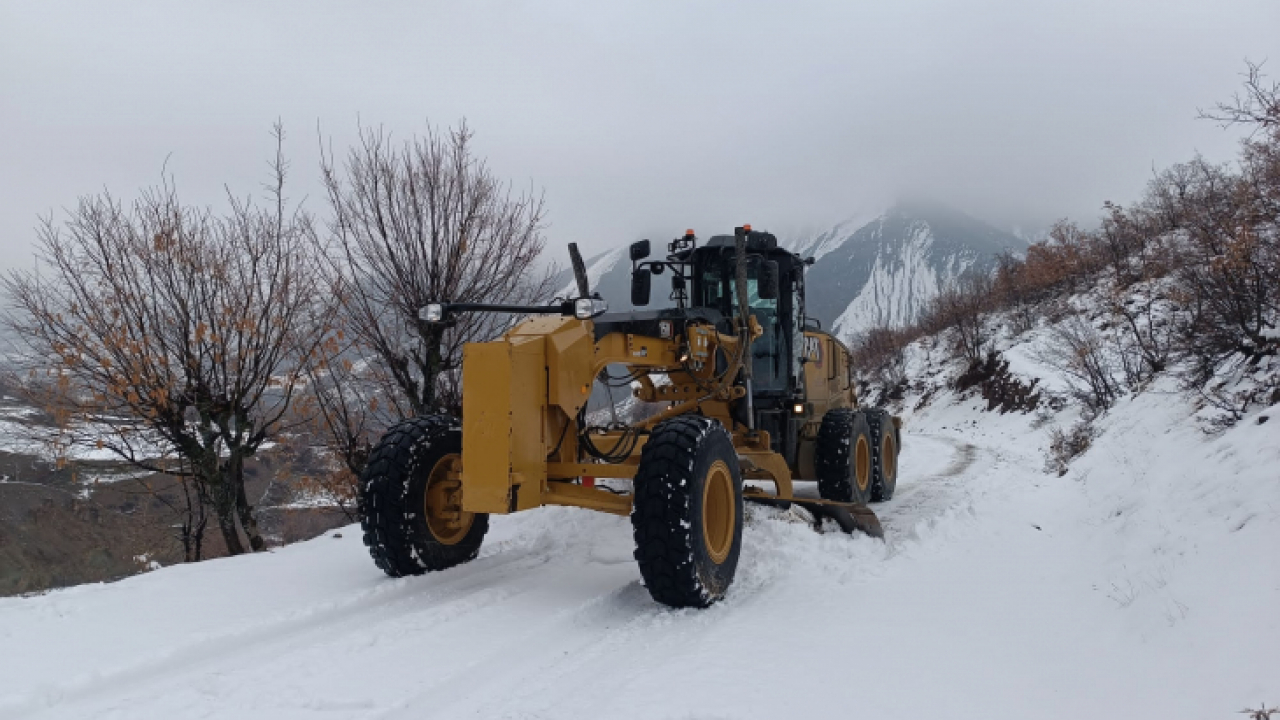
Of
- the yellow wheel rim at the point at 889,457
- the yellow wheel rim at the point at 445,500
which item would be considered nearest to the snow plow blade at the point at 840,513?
the yellow wheel rim at the point at 445,500

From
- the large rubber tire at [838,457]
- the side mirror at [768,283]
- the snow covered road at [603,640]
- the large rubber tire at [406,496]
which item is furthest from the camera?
the large rubber tire at [838,457]

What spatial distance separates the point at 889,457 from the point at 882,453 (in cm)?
84

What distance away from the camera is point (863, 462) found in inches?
373

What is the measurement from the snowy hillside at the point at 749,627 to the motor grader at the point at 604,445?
0.29 metres

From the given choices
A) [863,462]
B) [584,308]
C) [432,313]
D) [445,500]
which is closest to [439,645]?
[445,500]

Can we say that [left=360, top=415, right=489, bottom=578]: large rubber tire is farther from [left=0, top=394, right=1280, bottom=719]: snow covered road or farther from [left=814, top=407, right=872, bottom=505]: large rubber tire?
[left=814, top=407, right=872, bottom=505]: large rubber tire

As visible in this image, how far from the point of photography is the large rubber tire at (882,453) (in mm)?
9734

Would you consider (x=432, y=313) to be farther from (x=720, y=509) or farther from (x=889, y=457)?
(x=889, y=457)

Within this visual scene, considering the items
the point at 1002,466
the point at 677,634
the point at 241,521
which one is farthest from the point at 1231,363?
the point at 241,521

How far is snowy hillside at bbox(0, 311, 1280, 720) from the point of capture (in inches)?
124

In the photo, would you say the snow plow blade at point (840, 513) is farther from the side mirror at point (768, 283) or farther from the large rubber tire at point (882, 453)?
the large rubber tire at point (882, 453)

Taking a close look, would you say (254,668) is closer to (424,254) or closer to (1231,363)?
(424,254)

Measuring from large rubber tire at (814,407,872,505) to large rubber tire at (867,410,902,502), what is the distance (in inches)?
35.8

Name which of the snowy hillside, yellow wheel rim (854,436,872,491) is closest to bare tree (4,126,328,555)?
the snowy hillside
